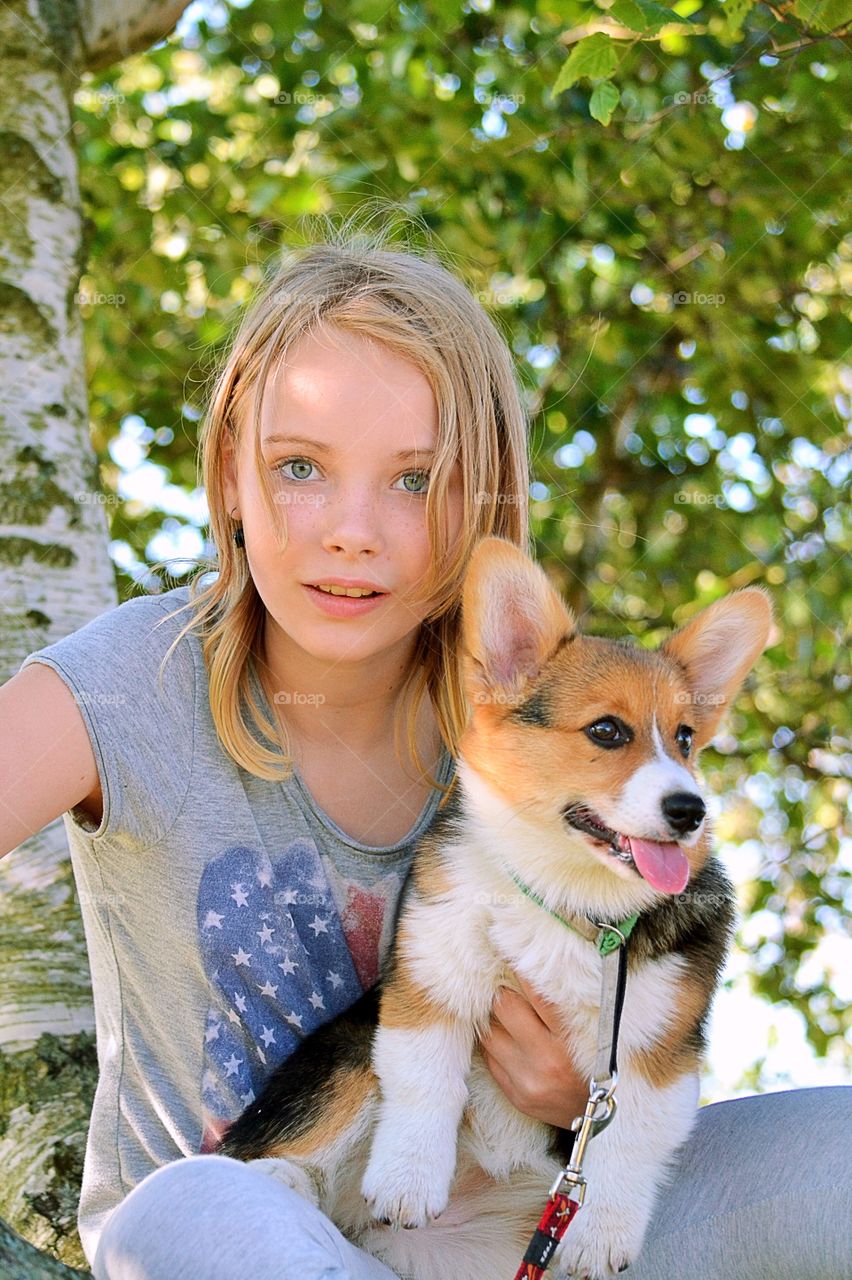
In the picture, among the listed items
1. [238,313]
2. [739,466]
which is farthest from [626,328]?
[238,313]

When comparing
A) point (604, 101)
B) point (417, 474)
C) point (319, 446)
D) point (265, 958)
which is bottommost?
point (265, 958)

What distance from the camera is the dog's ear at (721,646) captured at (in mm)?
2652

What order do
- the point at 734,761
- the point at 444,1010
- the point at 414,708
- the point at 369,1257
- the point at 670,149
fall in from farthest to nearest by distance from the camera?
1. the point at 734,761
2. the point at 670,149
3. the point at 414,708
4. the point at 444,1010
5. the point at 369,1257

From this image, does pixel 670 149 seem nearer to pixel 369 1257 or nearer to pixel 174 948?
pixel 174 948

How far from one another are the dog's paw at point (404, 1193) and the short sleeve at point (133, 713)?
2.54 ft

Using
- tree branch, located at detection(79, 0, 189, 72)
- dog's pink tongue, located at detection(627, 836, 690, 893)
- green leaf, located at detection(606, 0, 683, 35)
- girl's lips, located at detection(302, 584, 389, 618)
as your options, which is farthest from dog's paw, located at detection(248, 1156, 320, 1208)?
tree branch, located at detection(79, 0, 189, 72)

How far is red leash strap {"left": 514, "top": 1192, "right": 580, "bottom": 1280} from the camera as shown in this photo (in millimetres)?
1952

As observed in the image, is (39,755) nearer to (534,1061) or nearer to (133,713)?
(133,713)

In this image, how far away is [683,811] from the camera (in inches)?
86.0

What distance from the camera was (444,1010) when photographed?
2.40m

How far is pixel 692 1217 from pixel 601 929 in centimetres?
56

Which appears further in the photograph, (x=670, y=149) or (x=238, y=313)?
(x=670, y=149)

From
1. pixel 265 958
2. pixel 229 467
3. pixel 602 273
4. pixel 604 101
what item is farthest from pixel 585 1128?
pixel 602 273

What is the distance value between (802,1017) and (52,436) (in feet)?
13.6
